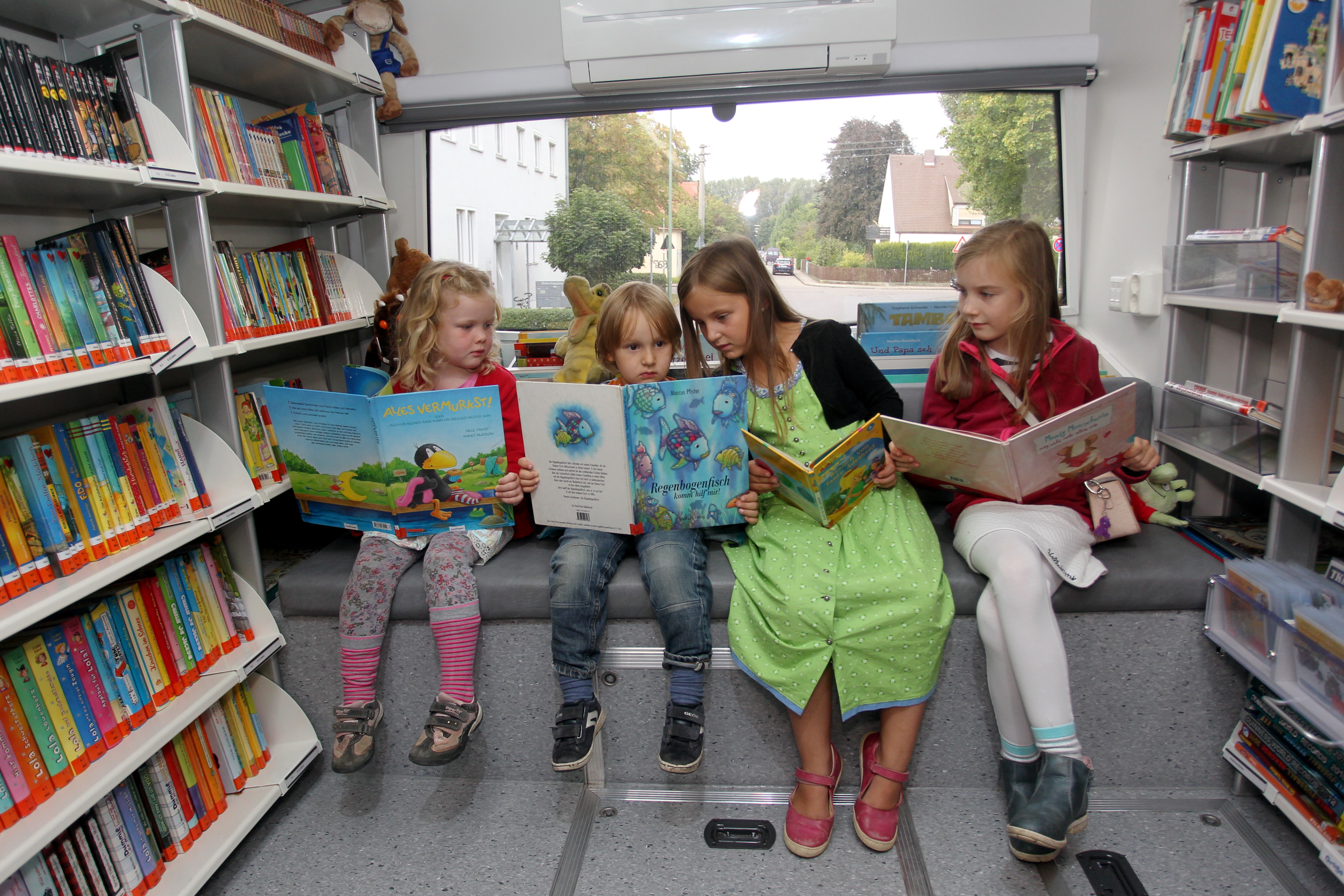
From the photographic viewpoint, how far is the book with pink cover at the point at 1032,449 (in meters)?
1.45

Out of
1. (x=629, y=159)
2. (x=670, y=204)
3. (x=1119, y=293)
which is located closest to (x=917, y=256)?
(x=1119, y=293)

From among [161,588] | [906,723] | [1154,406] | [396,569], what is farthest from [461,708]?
[1154,406]

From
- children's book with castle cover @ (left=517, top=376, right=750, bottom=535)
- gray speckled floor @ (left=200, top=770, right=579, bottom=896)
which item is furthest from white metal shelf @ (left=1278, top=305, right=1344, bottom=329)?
gray speckled floor @ (left=200, top=770, right=579, bottom=896)

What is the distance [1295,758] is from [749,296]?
4.70 ft

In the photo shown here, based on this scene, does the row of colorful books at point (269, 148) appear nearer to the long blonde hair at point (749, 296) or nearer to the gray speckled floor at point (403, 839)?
the long blonde hair at point (749, 296)

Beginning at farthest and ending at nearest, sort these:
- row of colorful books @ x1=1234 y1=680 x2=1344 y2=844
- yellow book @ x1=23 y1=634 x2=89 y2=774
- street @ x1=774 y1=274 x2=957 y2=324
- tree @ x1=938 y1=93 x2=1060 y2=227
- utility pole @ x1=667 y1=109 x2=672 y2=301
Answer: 1. street @ x1=774 y1=274 x2=957 y2=324
2. utility pole @ x1=667 y1=109 x2=672 y2=301
3. tree @ x1=938 y1=93 x2=1060 y2=227
4. row of colorful books @ x1=1234 y1=680 x2=1344 y2=844
5. yellow book @ x1=23 y1=634 x2=89 y2=774

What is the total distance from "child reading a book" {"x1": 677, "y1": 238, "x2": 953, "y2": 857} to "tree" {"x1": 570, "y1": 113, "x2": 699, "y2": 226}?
121 cm

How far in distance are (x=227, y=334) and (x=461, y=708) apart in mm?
1022

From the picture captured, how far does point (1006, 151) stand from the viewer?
9.14 feet

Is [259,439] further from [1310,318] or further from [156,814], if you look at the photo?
[1310,318]

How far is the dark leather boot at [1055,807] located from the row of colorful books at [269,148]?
218 centimetres

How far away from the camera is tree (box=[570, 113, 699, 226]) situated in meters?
2.87

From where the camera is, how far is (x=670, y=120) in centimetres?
283

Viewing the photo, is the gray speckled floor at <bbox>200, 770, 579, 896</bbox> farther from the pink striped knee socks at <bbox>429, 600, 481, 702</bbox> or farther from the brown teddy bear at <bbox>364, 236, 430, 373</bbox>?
the brown teddy bear at <bbox>364, 236, 430, 373</bbox>
